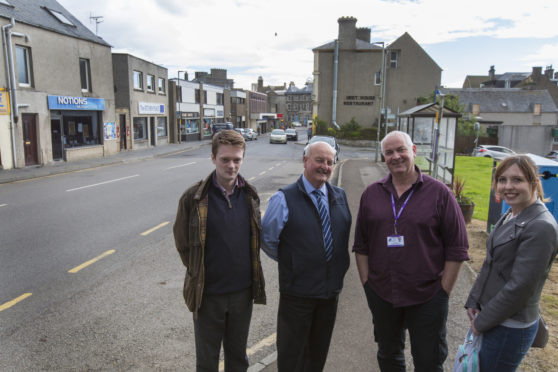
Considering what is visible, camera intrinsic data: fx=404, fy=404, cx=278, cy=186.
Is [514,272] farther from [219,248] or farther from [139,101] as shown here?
[139,101]

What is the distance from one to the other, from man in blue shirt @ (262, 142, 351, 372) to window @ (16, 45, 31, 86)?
21.7m

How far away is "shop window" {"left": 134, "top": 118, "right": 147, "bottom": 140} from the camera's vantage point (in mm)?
34562

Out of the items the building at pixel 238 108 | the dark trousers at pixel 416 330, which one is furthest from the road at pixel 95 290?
the building at pixel 238 108

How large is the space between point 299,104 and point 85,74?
94.7 meters

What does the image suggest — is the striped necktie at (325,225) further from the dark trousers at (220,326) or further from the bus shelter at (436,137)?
the bus shelter at (436,137)

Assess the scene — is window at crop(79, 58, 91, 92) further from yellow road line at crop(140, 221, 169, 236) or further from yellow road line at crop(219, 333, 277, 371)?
yellow road line at crop(219, 333, 277, 371)

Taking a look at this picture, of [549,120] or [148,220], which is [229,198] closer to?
[148,220]

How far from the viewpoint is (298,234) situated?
306 cm

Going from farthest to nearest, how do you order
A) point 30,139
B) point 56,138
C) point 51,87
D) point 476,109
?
point 476,109, point 56,138, point 51,87, point 30,139

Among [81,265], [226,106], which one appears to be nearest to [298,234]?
[81,265]

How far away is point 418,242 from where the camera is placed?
296cm

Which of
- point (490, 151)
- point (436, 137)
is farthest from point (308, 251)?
point (490, 151)

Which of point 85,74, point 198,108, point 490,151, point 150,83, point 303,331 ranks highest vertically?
point 150,83

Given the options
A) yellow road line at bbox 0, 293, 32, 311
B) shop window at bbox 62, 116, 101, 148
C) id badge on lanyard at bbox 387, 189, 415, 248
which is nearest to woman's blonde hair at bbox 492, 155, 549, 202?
id badge on lanyard at bbox 387, 189, 415, 248
